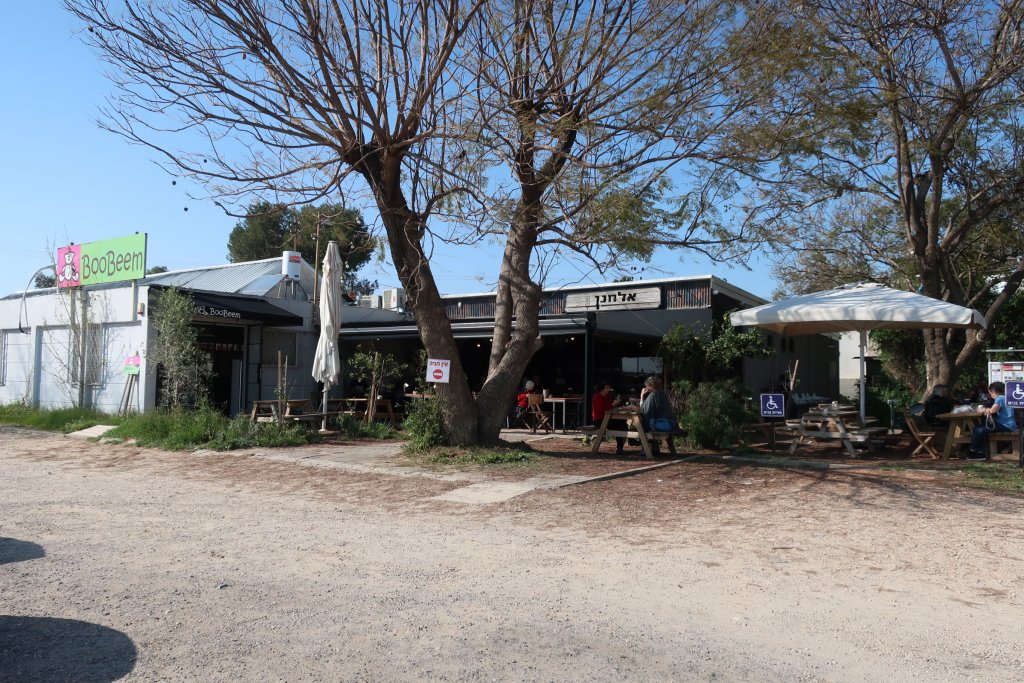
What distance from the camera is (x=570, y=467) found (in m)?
10.0

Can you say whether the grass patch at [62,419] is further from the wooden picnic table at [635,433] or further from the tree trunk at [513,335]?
the wooden picnic table at [635,433]

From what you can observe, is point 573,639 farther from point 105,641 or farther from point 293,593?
point 105,641

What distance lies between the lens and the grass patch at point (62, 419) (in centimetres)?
1510

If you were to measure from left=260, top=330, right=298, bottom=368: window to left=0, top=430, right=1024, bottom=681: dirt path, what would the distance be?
1020cm

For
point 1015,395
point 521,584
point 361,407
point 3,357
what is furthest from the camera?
point 3,357

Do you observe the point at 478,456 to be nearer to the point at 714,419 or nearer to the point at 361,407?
the point at 714,419

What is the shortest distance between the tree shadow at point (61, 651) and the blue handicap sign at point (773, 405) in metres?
9.54

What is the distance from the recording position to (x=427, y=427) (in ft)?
36.8

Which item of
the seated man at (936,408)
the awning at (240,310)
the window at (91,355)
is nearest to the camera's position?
the seated man at (936,408)

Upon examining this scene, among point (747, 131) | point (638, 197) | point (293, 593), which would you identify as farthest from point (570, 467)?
point (293, 593)

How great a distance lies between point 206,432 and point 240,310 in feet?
16.0

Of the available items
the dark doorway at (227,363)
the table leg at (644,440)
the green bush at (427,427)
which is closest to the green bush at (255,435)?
the green bush at (427,427)

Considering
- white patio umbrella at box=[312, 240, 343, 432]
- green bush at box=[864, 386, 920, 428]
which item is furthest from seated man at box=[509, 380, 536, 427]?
green bush at box=[864, 386, 920, 428]

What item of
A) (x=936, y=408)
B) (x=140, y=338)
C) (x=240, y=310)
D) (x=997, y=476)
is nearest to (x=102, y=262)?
(x=140, y=338)
